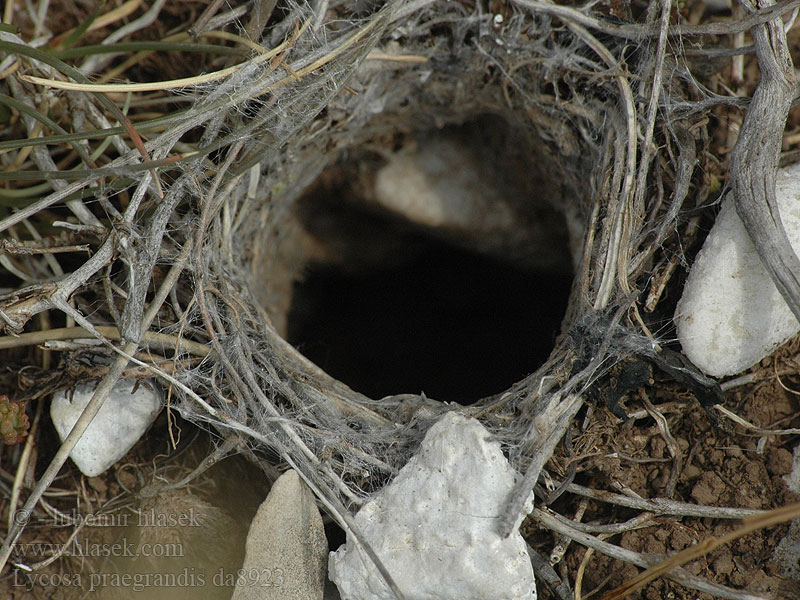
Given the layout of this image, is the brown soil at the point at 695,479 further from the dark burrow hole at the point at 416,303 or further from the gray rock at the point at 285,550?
the dark burrow hole at the point at 416,303

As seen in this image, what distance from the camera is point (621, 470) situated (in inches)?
57.6

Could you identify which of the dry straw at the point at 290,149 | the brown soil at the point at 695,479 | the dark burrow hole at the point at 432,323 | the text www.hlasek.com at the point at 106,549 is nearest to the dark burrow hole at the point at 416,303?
the dark burrow hole at the point at 432,323

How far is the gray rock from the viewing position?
1386 mm

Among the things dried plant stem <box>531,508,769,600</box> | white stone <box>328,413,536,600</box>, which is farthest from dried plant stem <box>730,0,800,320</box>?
white stone <box>328,413,536,600</box>

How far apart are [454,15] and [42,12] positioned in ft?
4.04

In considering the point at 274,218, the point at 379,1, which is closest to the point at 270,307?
the point at 274,218

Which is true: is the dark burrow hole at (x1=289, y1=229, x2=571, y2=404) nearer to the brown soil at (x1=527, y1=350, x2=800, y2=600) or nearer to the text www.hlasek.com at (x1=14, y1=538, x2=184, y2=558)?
the brown soil at (x1=527, y1=350, x2=800, y2=600)

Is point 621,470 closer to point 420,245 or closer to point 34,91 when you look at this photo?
point 420,245

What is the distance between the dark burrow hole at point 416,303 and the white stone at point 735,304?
0.70 meters

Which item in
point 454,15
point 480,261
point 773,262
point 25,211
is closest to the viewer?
point 773,262

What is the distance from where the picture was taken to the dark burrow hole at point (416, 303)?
86.8 inches

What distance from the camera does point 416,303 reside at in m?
2.49

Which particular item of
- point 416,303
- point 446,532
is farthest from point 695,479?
point 416,303

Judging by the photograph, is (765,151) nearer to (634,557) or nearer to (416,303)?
(634,557)
